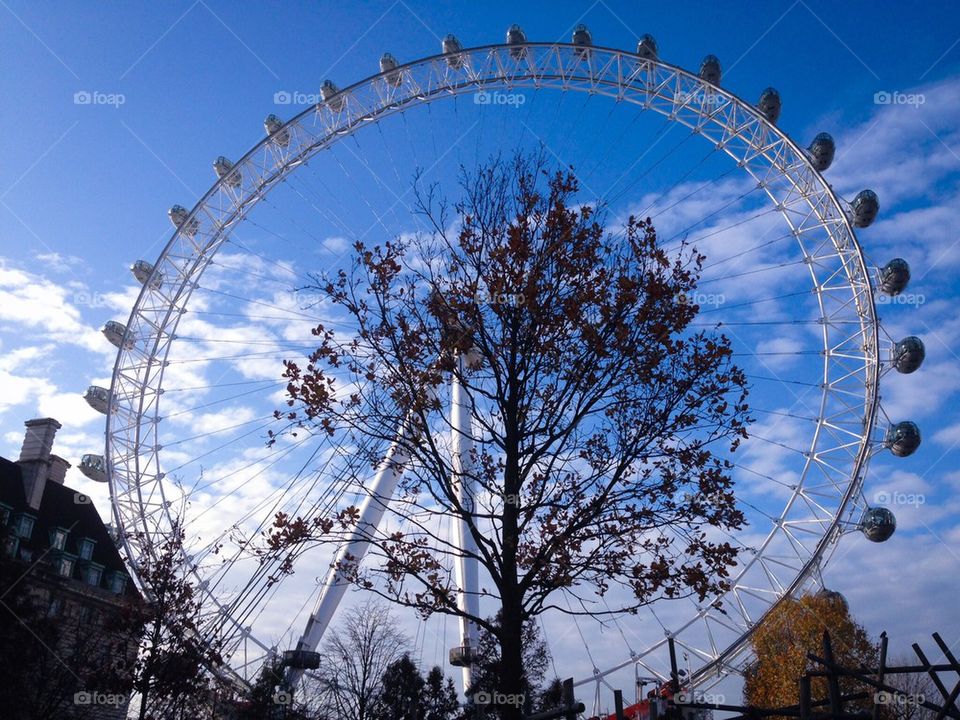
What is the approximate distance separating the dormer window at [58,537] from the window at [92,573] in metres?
1.58

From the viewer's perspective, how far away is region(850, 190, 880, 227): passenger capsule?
33.0m

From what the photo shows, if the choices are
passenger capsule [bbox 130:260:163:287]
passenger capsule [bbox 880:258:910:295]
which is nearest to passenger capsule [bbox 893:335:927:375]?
passenger capsule [bbox 880:258:910:295]

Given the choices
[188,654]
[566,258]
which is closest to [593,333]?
[566,258]

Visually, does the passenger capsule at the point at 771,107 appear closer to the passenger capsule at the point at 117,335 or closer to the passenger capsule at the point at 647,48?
the passenger capsule at the point at 647,48

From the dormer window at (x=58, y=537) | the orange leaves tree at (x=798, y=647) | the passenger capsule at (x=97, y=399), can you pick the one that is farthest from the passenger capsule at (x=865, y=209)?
the dormer window at (x=58, y=537)

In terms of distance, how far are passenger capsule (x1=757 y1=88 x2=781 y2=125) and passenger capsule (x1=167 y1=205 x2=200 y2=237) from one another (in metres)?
24.1

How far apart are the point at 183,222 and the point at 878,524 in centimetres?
3089

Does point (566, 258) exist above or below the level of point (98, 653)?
above

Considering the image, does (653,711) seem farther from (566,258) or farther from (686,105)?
(686,105)

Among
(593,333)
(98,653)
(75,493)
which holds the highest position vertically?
(75,493)

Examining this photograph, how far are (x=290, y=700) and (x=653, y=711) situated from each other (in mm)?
11696

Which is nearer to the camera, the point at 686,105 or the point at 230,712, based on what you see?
the point at 230,712

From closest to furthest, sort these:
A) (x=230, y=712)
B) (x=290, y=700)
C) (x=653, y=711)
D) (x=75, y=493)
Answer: (x=653, y=711) → (x=290, y=700) → (x=230, y=712) → (x=75, y=493)

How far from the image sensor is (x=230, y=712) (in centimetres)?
3012
